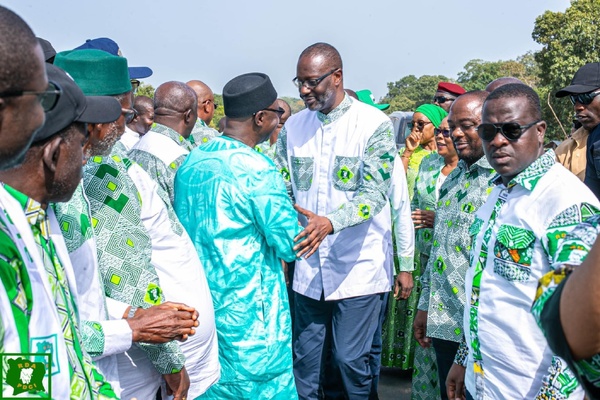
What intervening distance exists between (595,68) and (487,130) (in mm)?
2652

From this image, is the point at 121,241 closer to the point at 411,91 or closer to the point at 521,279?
the point at 521,279

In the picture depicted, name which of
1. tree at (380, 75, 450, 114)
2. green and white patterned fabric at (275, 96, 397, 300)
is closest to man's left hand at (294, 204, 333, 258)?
green and white patterned fabric at (275, 96, 397, 300)

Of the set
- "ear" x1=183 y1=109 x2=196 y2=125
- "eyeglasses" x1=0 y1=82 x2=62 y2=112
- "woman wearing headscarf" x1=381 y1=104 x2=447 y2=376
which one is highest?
→ "ear" x1=183 y1=109 x2=196 y2=125

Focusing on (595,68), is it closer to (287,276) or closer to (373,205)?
(373,205)

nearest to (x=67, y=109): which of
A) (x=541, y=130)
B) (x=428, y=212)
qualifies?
(x=541, y=130)

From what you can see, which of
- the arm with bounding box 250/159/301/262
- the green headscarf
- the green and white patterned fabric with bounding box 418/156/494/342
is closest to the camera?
the arm with bounding box 250/159/301/262

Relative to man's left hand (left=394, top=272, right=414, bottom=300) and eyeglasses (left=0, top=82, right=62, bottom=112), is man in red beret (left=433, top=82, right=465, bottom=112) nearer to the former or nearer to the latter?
man's left hand (left=394, top=272, right=414, bottom=300)

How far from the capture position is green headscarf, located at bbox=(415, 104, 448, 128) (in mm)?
5746

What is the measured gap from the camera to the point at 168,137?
4348mm

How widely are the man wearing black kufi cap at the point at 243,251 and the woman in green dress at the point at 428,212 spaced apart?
1429 mm

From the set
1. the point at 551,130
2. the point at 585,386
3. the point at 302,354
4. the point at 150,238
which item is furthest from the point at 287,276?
the point at 551,130

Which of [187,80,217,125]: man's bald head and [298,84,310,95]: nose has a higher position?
[187,80,217,125]: man's bald head

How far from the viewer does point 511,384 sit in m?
2.46

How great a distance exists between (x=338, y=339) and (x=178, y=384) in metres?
1.75
